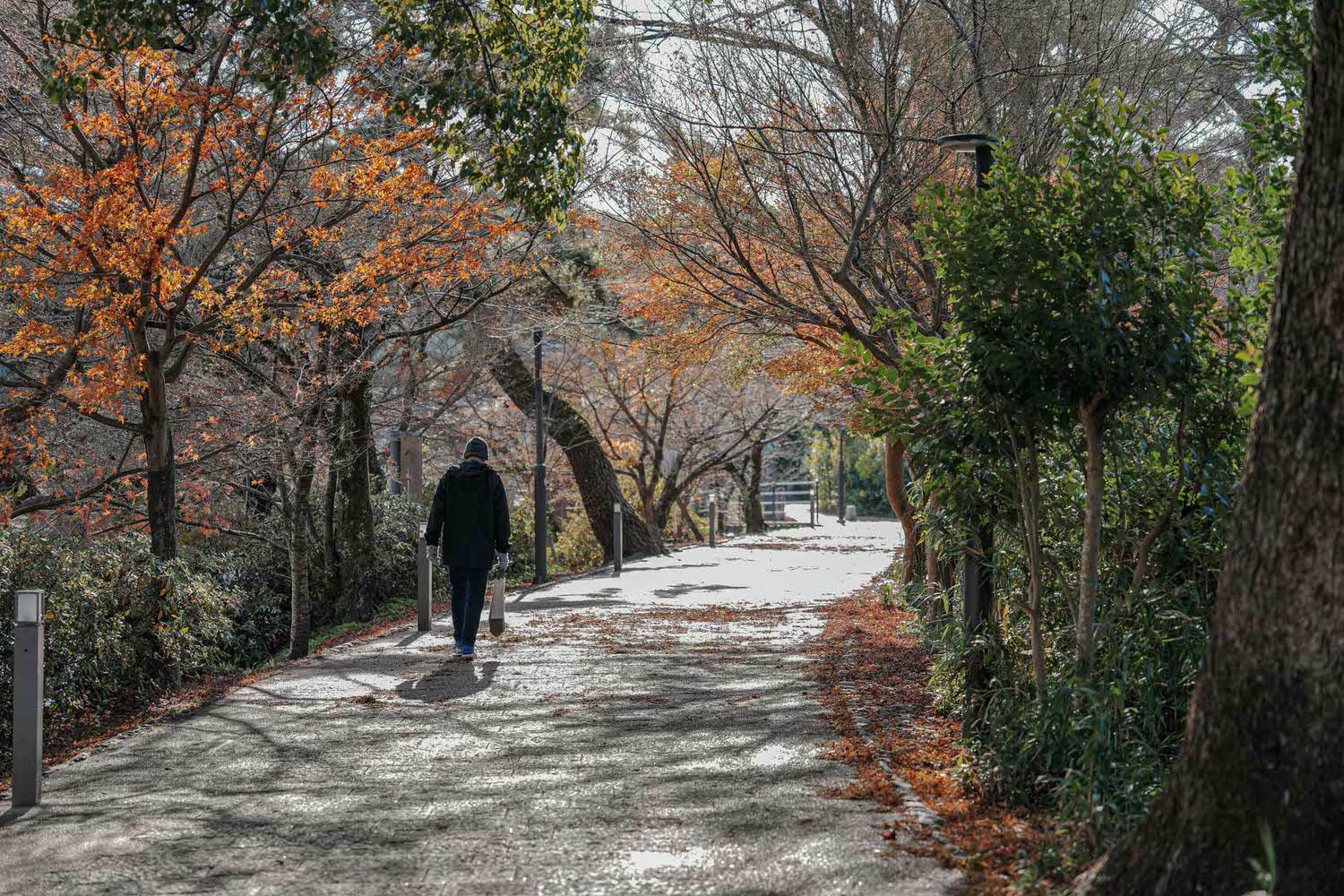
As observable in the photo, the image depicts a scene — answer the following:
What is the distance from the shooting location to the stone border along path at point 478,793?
4727 mm

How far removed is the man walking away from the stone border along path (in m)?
0.46

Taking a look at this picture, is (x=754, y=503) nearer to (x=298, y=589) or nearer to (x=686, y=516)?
(x=686, y=516)

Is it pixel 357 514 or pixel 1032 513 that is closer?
pixel 1032 513

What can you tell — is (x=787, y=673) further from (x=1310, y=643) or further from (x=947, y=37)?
(x=1310, y=643)

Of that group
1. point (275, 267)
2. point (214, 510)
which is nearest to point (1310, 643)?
point (275, 267)

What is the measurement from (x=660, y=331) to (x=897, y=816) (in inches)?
543

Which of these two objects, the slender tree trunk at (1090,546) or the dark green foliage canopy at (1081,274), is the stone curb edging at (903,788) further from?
the dark green foliage canopy at (1081,274)

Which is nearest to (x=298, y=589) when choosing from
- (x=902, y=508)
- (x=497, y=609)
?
(x=497, y=609)

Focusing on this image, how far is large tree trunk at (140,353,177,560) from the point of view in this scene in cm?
982

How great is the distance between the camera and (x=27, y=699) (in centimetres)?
587

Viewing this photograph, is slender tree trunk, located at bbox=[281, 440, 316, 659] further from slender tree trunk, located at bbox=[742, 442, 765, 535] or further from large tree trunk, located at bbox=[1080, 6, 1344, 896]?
slender tree trunk, located at bbox=[742, 442, 765, 535]

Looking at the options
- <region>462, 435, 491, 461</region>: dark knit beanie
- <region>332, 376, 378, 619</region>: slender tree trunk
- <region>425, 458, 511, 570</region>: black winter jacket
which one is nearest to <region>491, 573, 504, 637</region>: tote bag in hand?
<region>425, 458, 511, 570</region>: black winter jacket

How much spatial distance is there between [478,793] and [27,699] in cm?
213

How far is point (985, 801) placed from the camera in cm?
564
